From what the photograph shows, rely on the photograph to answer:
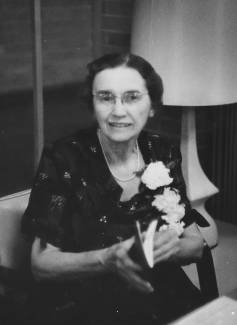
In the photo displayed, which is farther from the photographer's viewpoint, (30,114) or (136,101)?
(30,114)

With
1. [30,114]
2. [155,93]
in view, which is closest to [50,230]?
[155,93]

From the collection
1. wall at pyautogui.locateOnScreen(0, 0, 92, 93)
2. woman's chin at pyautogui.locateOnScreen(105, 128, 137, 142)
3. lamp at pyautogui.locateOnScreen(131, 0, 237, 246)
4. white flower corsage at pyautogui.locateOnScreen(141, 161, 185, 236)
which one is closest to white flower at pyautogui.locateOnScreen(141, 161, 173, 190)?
white flower corsage at pyautogui.locateOnScreen(141, 161, 185, 236)

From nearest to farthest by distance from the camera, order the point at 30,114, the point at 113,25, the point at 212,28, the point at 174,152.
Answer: the point at 174,152, the point at 212,28, the point at 113,25, the point at 30,114

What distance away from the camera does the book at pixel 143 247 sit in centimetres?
104

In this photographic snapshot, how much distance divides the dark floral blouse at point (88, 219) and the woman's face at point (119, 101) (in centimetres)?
11

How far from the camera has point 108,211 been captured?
1.30 metres

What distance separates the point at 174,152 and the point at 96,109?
272mm

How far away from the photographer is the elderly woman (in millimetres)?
1191

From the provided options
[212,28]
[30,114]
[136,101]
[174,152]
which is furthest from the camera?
[30,114]

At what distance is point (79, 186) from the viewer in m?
1.29

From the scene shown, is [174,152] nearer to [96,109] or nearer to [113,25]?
[96,109]

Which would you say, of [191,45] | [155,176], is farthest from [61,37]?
[155,176]

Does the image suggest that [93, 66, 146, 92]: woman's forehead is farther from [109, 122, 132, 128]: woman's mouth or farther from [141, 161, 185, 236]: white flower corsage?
[141, 161, 185, 236]: white flower corsage

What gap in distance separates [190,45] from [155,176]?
68 cm
